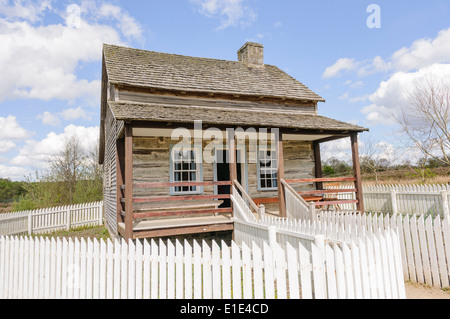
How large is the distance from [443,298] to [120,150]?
9.92 meters

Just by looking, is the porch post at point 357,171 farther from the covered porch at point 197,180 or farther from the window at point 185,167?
the window at point 185,167

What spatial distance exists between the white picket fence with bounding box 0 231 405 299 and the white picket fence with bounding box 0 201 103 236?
1037cm

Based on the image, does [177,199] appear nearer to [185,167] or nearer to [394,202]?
[185,167]

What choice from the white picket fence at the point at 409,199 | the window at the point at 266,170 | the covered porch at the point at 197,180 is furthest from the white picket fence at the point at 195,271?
the white picket fence at the point at 409,199

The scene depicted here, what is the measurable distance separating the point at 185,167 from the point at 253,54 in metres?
8.37

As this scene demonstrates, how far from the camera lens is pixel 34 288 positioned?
527cm

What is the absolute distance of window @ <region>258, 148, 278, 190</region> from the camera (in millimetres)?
12594

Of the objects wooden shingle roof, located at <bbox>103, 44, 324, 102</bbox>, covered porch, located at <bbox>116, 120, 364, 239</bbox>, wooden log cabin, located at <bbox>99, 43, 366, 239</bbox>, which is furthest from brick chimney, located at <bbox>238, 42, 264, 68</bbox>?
covered porch, located at <bbox>116, 120, 364, 239</bbox>

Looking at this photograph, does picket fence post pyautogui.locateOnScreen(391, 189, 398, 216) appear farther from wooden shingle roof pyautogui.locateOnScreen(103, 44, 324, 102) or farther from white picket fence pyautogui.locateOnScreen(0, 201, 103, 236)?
white picket fence pyautogui.locateOnScreen(0, 201, 103, 236)

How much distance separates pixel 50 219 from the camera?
50.7 ft

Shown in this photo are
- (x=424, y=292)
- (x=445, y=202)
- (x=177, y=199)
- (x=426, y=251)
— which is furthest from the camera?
(x=445, y=202)

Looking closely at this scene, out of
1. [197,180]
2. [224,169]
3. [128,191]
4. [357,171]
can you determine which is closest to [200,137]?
[197,180]
